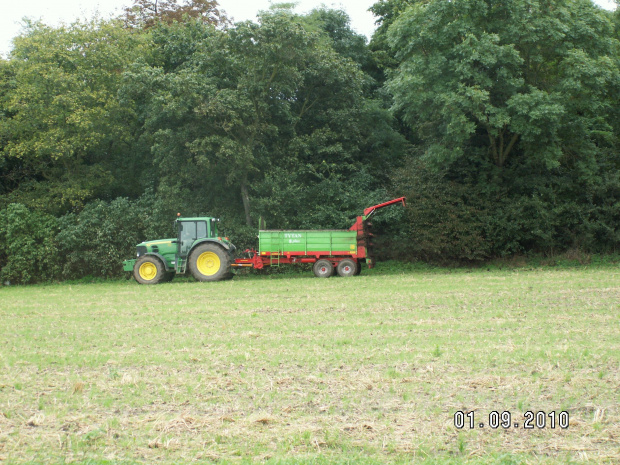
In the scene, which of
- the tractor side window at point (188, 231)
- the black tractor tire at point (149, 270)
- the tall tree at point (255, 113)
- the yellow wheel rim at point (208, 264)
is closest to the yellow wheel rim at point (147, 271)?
the black tractor tire at point (149, 270)

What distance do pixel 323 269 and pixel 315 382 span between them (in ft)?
51.7

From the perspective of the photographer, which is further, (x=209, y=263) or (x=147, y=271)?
(x=147, y=271)

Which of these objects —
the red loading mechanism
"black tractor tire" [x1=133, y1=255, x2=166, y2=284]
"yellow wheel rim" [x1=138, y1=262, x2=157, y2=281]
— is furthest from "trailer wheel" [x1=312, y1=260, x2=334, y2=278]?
"yellow wheel rim" [x1=138, y1=262, x2=157, y2=281]

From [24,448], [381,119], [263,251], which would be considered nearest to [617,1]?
[381,119]

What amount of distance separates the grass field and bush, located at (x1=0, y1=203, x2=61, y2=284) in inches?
522

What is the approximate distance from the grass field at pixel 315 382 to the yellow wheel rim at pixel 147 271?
8.85 meters

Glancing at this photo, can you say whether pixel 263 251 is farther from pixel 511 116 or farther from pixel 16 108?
pixel 16 108

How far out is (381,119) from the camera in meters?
28.9

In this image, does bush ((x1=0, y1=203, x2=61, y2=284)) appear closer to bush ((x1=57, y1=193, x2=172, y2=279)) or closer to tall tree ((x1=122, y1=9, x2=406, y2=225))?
bush ((x1=57, y1=193, x2=172, y2=279))

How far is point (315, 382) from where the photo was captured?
21.8 ft

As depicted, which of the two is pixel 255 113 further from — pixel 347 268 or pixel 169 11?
pixel 169 11

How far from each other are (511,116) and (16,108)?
20.6 metres

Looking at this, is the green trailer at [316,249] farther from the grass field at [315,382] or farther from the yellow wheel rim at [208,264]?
the grass field at [315,382]

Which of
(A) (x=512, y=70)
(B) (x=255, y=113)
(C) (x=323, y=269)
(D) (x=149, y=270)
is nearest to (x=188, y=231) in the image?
(D) (x=149, y=270)
